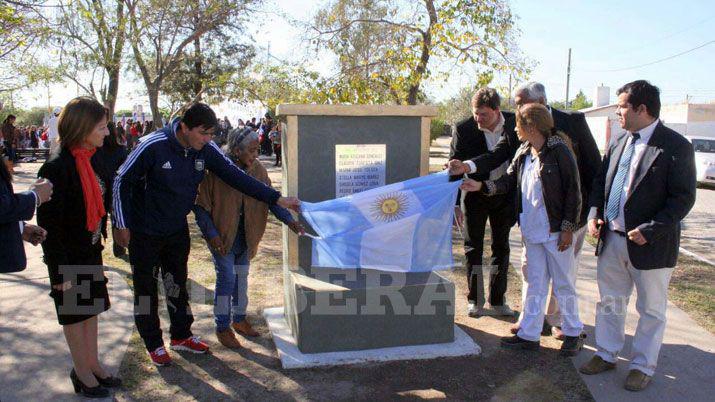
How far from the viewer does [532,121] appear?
171 inches

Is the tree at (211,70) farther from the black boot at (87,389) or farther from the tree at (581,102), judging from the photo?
the tree at (581,102)

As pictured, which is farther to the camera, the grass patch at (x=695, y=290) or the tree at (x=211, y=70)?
the tree at (x=211, y=70)

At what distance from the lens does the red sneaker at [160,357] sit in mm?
4309

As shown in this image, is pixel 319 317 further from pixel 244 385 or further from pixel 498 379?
pixel 498 379

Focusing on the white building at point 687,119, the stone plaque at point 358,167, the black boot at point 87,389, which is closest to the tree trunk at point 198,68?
the stone plaque at point 358,167

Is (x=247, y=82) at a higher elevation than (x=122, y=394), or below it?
higher

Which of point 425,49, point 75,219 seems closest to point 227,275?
point 75,219

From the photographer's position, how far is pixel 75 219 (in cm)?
358

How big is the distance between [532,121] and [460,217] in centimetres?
115

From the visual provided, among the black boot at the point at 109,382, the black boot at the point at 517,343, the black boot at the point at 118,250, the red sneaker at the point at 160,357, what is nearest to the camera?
the black boot at the point at 109,382

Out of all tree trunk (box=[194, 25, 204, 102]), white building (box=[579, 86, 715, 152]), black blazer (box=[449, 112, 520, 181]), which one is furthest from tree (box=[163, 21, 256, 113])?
white building (box=[579, 86, 715, 152])

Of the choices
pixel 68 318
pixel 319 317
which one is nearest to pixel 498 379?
pixel 319 317

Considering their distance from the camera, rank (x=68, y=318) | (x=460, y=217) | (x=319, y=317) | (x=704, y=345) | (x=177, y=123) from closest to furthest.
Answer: (x=68, y=318), (x=177, y=123), (x=319, y=317), (x=704, y=345), (x=460, y=217)

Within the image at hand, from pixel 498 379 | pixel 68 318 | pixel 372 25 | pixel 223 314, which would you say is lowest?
pixel 498 379
